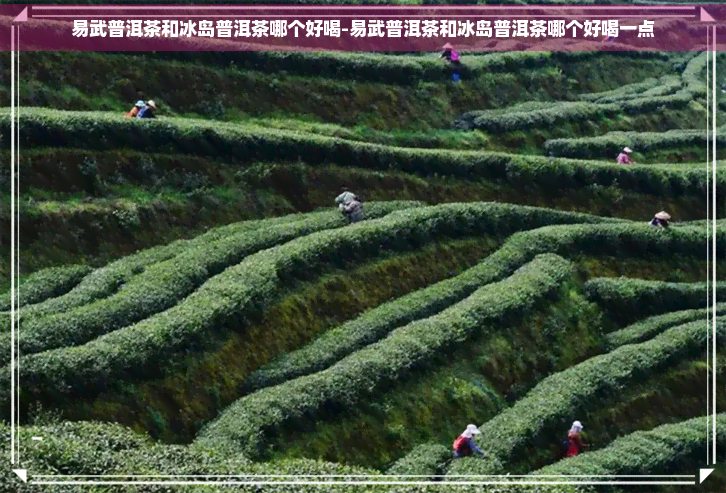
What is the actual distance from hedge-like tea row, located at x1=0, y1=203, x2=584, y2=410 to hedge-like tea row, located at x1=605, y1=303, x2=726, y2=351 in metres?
5.78

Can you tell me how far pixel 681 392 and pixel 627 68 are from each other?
33.8 m

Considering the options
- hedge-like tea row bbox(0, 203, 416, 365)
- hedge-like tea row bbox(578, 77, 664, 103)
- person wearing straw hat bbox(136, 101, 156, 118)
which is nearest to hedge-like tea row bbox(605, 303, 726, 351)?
hedge-like tea row bbox(0, 203, 416, 365)

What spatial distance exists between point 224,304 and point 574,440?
10.1m

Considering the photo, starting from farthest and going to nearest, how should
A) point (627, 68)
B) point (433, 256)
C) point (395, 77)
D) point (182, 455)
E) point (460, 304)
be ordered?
point (627, 68), point (395, 77), point (433, 256), point (460, 304), point (182, 455)

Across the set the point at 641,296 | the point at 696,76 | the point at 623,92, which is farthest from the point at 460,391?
the point at 696,76

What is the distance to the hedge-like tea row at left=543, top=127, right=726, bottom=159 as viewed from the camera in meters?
49.3

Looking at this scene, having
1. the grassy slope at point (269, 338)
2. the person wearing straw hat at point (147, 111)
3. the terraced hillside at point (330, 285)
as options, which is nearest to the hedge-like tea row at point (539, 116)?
the terraced hillside at point (330, 285)

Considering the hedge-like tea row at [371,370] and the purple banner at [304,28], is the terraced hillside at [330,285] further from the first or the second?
the purple banner at [304,28]

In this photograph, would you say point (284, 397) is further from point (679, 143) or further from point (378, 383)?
point (679, 143)

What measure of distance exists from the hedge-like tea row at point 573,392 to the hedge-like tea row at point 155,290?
8867 mm

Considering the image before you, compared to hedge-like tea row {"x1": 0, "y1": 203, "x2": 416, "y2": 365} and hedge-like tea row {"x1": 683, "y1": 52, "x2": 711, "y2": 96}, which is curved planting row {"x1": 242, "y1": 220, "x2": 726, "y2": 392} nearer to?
hedge-like tea row {"x1": 0, "y1": 203, "x2": 416, "y2": 365}

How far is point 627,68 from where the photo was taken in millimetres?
63406

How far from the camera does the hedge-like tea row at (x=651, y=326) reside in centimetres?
3519

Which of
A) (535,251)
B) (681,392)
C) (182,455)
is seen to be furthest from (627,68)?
(182,455)
